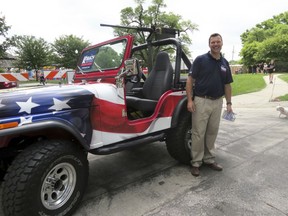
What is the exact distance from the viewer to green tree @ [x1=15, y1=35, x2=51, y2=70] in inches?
1399

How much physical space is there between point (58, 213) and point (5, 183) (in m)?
0.57

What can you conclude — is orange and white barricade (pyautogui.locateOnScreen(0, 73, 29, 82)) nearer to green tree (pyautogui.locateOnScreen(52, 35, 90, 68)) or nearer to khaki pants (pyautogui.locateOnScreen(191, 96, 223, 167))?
khaki pants (pyautogui.locateOnScreen(191, 96, 223, 167))

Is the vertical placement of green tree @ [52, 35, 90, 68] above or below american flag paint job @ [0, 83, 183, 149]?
above

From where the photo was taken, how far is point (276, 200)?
2604 mm

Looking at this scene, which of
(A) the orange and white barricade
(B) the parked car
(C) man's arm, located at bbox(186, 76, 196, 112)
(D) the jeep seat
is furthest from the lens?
(A) the orange and white barricade

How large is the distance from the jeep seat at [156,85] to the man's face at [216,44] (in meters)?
0.75

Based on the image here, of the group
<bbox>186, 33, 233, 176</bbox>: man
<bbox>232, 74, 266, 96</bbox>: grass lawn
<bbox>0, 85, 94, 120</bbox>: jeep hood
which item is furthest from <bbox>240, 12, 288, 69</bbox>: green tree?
<bbox>0, 85, 94, 120</bbox>: jeep hood

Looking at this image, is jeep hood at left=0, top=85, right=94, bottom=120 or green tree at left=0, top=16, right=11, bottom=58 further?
green tree at left=0, top=16, right=11, bottom=58

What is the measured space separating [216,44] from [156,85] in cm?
112

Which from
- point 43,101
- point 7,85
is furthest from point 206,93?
point 7,85

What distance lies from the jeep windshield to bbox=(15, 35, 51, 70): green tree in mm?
35205

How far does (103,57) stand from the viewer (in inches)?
131

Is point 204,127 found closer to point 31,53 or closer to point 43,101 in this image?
point 43,101

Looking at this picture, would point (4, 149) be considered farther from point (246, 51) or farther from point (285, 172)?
point (246, 51)
